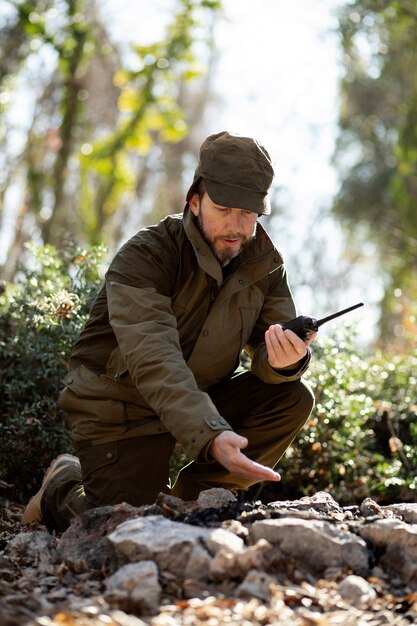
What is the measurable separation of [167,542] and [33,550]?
0.83 m

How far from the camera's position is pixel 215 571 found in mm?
3111

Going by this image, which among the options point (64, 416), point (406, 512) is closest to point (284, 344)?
point (406, 512)

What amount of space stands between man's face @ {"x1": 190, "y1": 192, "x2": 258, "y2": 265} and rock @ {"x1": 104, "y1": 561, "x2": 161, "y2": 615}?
1598 millimetres

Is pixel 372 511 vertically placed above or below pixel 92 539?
below

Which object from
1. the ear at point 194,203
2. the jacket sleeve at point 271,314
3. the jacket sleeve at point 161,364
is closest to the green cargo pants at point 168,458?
the jacket sleeve at point 271,314

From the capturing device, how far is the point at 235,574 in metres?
3.13

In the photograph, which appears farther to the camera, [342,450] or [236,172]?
[342,450]

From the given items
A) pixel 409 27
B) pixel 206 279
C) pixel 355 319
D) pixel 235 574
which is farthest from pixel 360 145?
pixel 235 574

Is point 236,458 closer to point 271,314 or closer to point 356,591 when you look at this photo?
point 356,591

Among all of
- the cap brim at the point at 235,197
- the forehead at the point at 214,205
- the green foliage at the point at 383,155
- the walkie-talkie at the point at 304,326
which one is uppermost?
the cap brim at the point at 235,197

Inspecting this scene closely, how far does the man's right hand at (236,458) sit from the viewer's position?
3.47 metres

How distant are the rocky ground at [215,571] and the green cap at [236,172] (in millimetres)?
1272

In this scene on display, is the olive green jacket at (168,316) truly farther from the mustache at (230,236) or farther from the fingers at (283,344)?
the fingers at (283,344)

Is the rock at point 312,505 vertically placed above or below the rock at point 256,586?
below
